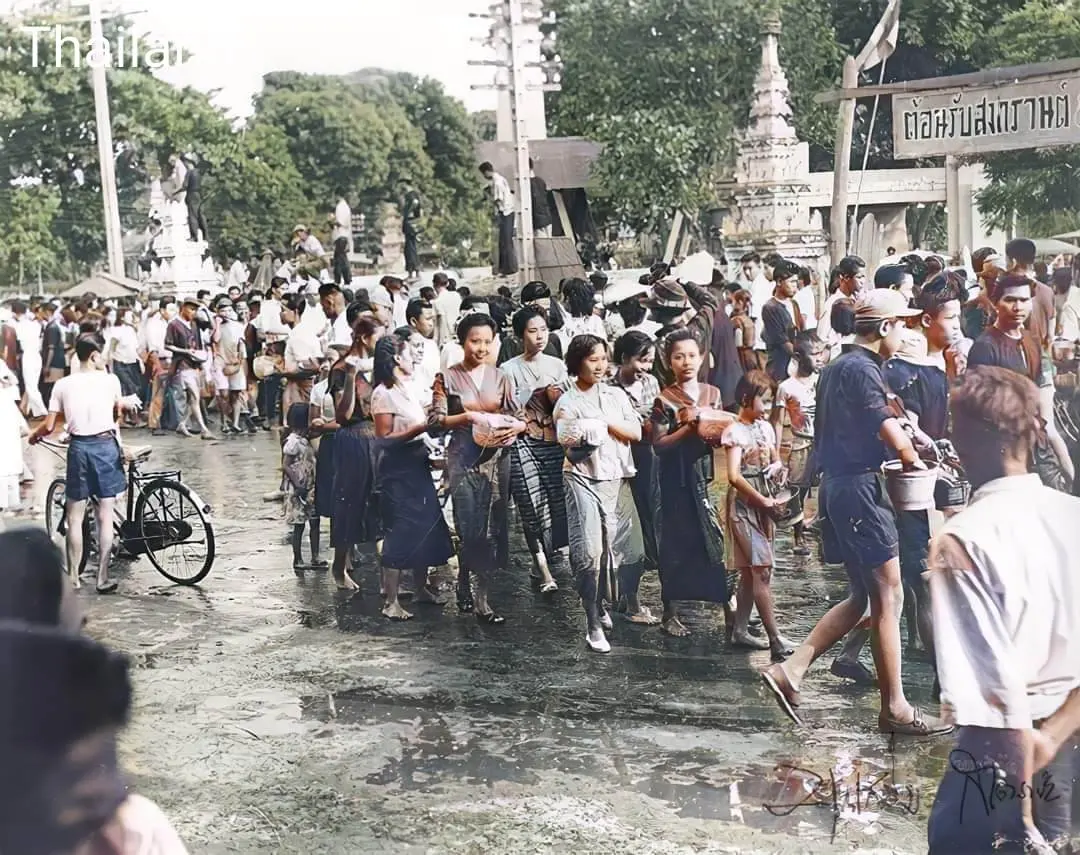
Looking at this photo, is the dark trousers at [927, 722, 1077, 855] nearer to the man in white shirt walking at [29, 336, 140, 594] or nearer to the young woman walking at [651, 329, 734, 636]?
the young woman walking at [651, 329, 734, 636]

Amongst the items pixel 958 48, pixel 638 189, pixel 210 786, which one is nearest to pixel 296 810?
pixel 210 786

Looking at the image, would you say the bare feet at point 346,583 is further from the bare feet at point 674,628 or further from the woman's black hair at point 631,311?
the woman's black hair at point 631,311

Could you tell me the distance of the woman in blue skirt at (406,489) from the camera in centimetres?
551

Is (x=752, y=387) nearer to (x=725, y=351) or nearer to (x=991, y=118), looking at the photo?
(x=725, y=351)

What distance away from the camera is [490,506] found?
5551mm

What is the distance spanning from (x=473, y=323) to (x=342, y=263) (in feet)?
1.61

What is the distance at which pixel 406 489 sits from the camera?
18.2ft

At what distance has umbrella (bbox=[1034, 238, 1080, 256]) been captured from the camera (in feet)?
15.5

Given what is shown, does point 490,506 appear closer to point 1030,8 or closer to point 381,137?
point 381,137

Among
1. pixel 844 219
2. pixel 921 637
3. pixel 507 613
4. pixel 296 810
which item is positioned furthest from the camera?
pixel 507 613

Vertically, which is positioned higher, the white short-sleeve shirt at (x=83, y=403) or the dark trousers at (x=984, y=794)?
the white short-sleeve shirt at (x=83, y=403)

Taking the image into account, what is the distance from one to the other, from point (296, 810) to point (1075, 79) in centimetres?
304

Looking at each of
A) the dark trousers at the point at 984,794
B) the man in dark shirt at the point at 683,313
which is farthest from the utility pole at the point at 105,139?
the dark trousers at the point at 984,794

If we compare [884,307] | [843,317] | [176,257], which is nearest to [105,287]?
[176,257]
